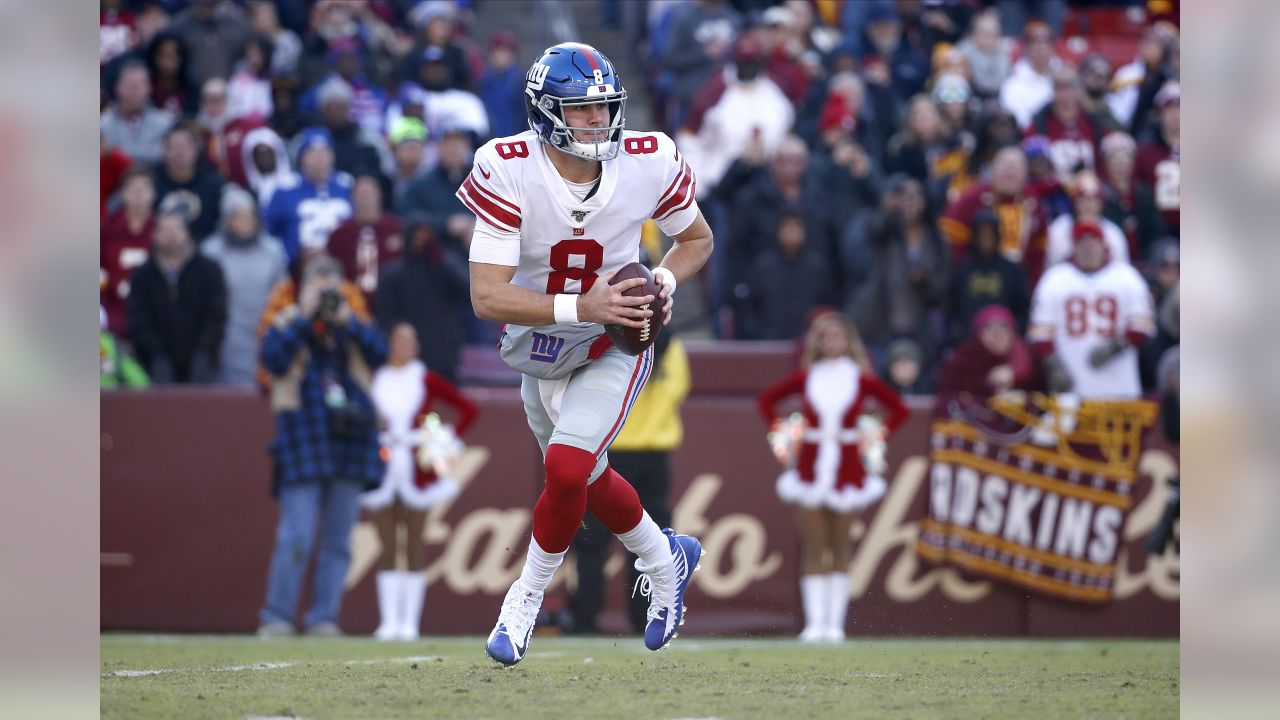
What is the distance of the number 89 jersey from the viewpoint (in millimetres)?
6207

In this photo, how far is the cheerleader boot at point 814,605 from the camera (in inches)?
416

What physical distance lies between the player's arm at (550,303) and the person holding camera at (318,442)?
4.29 metres

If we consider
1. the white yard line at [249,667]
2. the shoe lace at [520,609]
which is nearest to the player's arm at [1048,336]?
the white yard line at [249,667]

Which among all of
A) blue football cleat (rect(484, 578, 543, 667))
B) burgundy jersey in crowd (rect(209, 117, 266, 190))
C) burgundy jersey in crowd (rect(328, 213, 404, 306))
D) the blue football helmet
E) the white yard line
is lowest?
the white yard line

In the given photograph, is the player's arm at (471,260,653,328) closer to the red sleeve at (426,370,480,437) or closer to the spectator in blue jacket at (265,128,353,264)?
the red sleeve at (426,370,480,437)

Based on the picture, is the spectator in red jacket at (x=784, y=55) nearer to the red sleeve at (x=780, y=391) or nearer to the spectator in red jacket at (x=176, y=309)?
the red sleeve at (x=780, y=391)

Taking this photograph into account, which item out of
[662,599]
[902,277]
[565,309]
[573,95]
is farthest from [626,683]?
[902,277]

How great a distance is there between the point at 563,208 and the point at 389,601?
4844 millimetres

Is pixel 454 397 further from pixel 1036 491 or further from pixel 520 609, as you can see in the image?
pixel 520 609

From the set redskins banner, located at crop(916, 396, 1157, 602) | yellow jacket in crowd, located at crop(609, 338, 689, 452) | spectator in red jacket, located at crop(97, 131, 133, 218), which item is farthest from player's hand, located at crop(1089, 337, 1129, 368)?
spectator in red jacket, located at crop(97, 131, 133, 218)

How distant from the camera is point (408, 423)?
1078cm

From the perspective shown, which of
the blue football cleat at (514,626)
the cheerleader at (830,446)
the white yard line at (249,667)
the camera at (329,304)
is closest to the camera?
the blue football cleat at (514,626)
